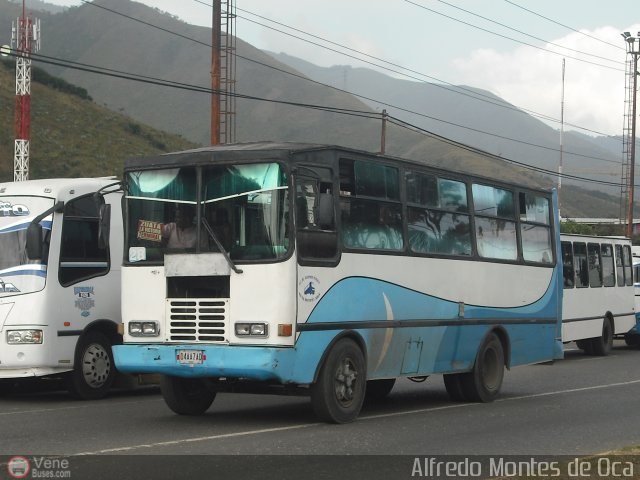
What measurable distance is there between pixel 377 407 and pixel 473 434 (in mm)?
3053

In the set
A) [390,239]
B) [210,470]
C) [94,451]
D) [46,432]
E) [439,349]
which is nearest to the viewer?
[210,470]

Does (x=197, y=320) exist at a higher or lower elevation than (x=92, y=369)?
higher

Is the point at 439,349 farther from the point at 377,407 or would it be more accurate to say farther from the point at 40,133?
the point at 40,133

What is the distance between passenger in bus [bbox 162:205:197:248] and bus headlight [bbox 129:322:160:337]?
0.89m

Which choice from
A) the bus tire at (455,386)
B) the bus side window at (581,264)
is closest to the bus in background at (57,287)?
the bus tire at (455,386)

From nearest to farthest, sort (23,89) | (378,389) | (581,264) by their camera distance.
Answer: (378,389), (581,264), (23,89)

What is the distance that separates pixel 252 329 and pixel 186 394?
6.72 ft

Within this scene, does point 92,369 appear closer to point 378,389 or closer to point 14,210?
point 14,210

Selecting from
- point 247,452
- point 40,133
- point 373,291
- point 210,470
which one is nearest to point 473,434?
point 373,291

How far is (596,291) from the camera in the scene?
28.0 m

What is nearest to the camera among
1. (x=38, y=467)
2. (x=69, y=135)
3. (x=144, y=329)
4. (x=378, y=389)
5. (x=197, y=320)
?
(x=38, y=467)

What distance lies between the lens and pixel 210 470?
9.21m

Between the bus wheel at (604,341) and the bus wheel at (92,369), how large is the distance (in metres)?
15.4

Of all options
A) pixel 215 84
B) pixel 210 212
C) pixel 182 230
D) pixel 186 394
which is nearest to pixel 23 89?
pixel 215 84
